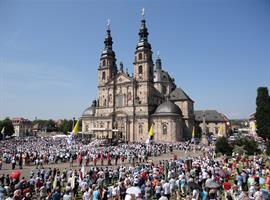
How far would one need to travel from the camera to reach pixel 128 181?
46.2 feet

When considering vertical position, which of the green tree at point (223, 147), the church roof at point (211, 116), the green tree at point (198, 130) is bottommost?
the green tree at point (223, 147)

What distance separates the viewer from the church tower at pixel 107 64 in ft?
237

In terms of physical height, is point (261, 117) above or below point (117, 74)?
below

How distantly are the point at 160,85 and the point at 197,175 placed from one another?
66113mm

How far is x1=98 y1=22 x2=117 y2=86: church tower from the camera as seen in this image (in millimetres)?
72312

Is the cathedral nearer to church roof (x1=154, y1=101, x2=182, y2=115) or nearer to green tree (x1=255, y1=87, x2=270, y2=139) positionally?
church roof (x1=154, y1=101, x2=182, y2=115)

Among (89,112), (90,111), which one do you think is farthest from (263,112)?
(89,112)

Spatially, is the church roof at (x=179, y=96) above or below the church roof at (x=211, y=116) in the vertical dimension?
above

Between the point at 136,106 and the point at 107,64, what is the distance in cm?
1624

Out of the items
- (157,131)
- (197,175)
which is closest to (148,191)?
(197,175)

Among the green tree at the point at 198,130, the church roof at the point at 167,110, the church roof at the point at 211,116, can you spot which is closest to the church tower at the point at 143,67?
the church roof at the point at 167,110

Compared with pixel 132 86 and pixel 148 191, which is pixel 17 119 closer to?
pixel 132 86

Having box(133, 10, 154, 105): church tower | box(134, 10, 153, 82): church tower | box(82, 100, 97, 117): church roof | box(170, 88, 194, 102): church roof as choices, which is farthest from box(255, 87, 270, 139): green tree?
box(82, 100, 97, 117): church roof

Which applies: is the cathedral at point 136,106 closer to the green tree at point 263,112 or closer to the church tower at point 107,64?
the church tower at point 107,64
